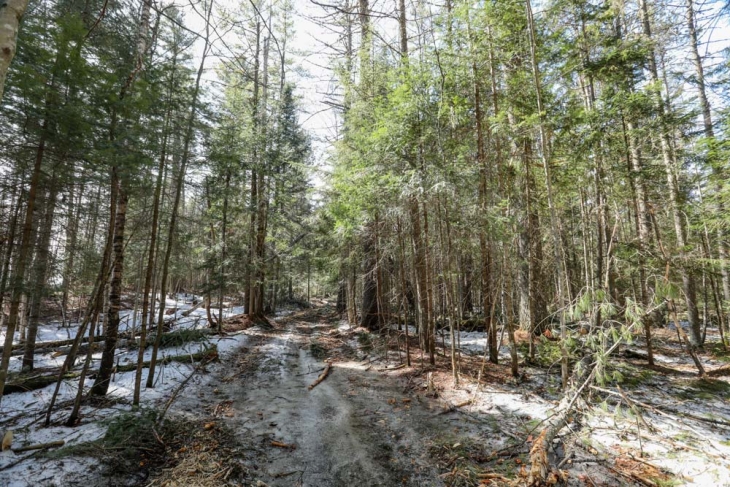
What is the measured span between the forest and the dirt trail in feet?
0.16

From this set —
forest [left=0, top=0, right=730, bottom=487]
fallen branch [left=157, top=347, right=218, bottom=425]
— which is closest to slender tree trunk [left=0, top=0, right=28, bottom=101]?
forest [left=0, top=0, right=730, bottom=487]

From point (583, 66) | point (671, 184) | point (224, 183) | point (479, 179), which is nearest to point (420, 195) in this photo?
point (479, 179)

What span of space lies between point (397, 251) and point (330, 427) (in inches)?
206

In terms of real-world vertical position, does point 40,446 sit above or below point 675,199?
below

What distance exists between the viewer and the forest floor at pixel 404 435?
362cm

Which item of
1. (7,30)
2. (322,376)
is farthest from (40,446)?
(322,376)

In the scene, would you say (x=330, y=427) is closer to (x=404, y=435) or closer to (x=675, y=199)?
(x=404, y=435)

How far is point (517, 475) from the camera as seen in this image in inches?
140

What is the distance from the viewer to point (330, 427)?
5.09 m

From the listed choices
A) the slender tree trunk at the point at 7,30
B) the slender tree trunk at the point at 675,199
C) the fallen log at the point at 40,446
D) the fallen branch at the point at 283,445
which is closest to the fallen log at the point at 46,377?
the fallen log at the point at 40,446

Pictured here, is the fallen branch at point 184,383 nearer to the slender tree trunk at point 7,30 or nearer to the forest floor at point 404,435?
the forest floor at point 404,435

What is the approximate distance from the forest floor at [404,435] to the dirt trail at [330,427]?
2 centimetres

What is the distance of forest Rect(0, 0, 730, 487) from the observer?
3.91m

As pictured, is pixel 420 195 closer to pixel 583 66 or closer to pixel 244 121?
pixel 583 66
